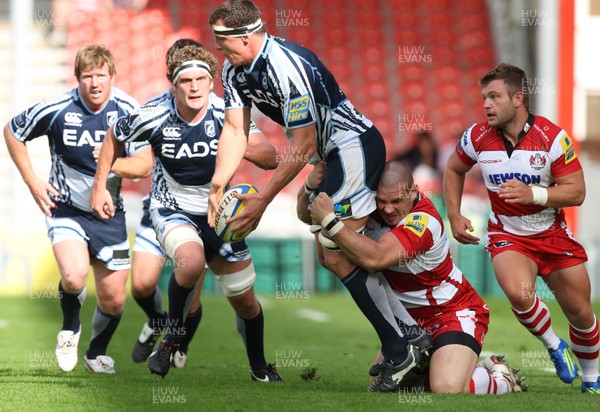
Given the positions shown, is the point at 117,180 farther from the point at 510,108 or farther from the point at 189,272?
the point at 510,108

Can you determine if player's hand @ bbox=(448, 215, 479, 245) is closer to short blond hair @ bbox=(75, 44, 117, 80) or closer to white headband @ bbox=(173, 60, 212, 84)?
white headband @ bbox=(173, 60, 212, 84)

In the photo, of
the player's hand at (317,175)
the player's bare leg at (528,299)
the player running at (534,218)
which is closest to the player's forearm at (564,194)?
the player running at (534,218)

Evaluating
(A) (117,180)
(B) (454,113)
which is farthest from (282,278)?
(A) (117,180)

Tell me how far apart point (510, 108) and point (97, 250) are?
3325 millimetres

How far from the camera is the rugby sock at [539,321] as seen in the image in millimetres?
7016

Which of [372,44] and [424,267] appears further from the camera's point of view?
[372,44]

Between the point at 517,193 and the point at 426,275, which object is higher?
the point at 517,193

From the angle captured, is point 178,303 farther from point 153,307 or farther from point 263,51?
point 263,51

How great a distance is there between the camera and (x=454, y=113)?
2025cm

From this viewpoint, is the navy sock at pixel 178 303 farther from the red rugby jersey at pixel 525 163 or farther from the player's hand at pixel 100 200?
the red rugby jersey at pixel 525 163

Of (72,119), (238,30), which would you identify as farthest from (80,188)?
(238,30)

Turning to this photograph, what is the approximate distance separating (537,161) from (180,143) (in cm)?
244

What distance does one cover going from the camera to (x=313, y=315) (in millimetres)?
13242

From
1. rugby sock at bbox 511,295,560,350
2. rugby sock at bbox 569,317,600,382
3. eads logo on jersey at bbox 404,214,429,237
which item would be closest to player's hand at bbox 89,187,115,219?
eads logo on jersey at bbox 404,214,429,237
